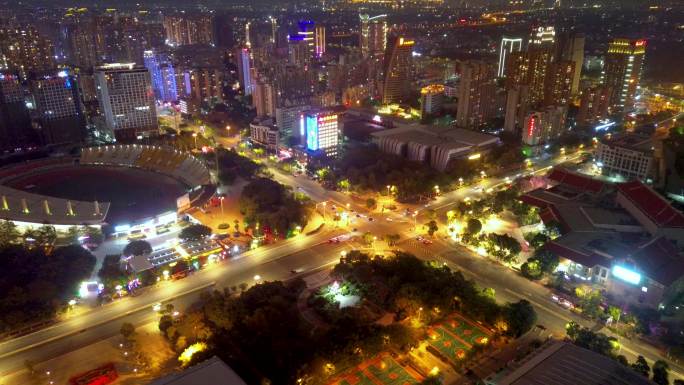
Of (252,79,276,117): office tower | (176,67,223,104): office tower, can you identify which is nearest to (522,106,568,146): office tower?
(252,79,276,117): office tower

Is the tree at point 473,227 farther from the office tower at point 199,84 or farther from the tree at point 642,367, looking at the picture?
the office tower at point 199,84

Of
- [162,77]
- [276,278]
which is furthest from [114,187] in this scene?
[162,77]

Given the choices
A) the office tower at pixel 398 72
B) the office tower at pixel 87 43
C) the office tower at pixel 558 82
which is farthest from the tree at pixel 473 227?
the office tower at pixel 87 43

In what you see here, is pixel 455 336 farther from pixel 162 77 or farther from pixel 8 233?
pixel 162 77

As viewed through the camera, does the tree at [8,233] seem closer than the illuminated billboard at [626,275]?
No

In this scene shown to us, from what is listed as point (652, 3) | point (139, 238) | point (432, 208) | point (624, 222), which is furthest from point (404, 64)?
point (652, 3)

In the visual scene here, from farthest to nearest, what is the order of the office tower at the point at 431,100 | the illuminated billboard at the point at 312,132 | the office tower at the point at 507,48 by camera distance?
1. the office tower at the point at 507,48
2. the office tower at the point at 431,100
3. the illuminated billboard at the point at 312,132

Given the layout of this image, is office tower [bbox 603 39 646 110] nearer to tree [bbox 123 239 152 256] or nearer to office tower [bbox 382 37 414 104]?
office tower [bbox 382 37 414 104]
